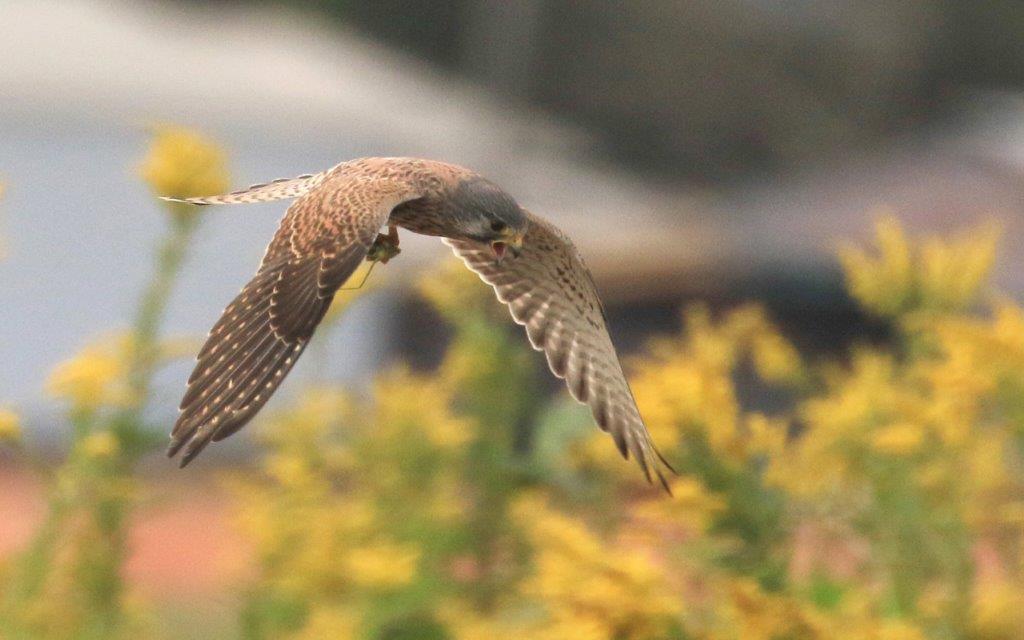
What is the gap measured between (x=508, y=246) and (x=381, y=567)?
52 cm

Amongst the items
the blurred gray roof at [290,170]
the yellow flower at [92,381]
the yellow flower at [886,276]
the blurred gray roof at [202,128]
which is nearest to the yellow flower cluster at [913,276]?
the yellow flower at [886,276]

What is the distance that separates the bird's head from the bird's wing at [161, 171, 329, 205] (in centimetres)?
20

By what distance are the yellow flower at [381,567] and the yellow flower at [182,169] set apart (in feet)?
1.80

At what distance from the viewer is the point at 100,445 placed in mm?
2715

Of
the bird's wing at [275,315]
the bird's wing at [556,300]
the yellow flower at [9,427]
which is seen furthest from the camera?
the bird's wing at [556,300]

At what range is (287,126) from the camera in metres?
13.1

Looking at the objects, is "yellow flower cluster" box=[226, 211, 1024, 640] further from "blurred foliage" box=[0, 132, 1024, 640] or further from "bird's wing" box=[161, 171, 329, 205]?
"bird's wing" box=[161, 171, 329, 205]

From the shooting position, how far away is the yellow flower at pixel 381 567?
2.82 m

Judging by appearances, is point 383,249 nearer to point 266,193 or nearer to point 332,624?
point 266,193

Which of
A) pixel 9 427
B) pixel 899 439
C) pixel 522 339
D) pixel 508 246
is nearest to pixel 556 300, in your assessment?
pixel 508 246

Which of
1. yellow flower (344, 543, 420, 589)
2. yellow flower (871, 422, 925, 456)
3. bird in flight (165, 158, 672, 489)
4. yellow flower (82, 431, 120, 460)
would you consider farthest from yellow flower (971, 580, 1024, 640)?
yellow flower (82, 431, 120, 460)

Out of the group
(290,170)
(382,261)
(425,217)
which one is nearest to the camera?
(382,261)

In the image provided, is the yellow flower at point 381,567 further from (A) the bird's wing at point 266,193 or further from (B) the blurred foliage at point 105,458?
(A) the bird's wing at point 266,193

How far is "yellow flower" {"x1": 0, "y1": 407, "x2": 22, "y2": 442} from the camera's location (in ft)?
7.78
